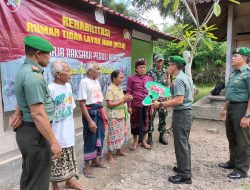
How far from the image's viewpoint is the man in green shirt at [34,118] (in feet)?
6.66

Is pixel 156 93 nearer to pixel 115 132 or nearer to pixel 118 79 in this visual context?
pixel 118 79

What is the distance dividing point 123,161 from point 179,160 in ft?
3.69

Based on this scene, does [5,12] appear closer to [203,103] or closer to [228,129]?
[228,129]

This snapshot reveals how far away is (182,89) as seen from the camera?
10.9ft

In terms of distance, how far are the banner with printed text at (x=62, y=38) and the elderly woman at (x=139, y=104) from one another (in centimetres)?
98

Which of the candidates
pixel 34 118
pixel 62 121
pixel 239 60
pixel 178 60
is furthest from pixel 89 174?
pixel 239 60

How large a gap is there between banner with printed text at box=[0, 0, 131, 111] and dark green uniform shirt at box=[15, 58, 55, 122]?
2.49ft

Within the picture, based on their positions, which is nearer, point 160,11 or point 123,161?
point 123,161

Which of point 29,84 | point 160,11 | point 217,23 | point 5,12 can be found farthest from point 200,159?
point 160,11

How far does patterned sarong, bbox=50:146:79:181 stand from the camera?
2.94 m

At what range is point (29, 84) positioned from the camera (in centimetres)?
201

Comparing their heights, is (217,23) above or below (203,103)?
above

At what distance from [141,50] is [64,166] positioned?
5120 millimetres

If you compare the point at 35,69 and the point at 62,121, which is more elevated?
the point at 35,69
